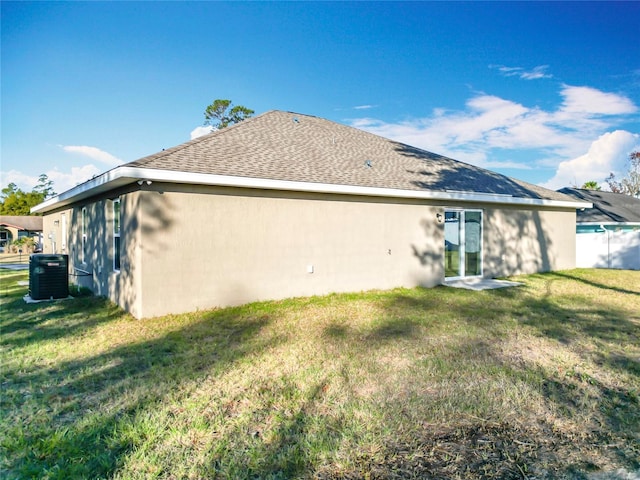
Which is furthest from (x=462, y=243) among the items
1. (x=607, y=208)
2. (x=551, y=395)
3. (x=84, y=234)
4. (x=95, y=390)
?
(x=607, y=208)

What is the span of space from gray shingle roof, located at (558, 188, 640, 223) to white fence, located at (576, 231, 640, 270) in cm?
246

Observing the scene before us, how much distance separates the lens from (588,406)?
11.1ft

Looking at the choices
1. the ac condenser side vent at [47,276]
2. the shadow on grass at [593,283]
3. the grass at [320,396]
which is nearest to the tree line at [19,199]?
the ac condenser side vent at [47,276]

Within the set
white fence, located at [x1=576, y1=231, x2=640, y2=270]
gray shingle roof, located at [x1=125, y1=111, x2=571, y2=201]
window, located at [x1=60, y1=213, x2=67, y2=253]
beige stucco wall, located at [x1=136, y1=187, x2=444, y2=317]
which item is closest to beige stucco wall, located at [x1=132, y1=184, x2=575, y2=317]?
beige stucco wall, located at [x1=136, y1=187, x2=444, y2=317]

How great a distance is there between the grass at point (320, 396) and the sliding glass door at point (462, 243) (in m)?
4.36

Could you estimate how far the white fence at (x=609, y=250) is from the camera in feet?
47.7

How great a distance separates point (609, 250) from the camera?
14.9 m

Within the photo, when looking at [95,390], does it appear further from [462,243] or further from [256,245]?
[462,243]

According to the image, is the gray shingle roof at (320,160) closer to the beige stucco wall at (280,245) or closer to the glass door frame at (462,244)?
the beige stucco wall at (280,245)

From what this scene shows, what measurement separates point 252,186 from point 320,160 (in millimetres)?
2702

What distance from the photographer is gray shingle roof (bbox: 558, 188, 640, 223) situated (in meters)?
17.3

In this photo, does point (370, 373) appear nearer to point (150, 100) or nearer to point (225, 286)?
point (225, 286)

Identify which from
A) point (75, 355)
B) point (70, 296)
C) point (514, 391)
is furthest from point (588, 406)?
point (70, 296)

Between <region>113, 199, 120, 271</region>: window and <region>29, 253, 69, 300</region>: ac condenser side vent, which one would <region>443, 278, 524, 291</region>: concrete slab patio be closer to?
<region>113, 199, 120, 271</region>: window
